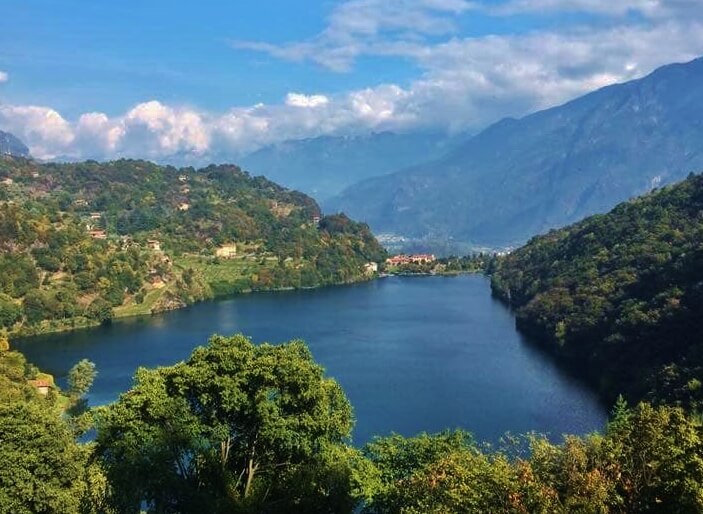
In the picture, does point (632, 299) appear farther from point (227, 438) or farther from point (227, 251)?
point (227, 251)

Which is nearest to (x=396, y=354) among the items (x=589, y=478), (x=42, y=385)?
(x=42, y=385)

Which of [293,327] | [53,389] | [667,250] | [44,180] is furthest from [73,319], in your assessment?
[44,180]

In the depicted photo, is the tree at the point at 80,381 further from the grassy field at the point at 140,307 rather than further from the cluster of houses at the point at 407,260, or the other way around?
the cluster of houses at the point at 407,260

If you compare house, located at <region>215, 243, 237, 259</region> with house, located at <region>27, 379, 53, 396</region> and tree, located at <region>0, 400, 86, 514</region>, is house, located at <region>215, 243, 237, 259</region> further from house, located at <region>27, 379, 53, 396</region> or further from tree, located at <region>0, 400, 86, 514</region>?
tree, located at <region>0, 400, 86, 514</region>

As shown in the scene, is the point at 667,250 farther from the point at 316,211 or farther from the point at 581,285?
the point at 316,211

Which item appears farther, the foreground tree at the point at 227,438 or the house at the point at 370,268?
the house at the point at 370,268

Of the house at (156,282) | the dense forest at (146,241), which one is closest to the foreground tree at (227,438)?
the dense forest at (146,241)

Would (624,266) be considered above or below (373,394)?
above
